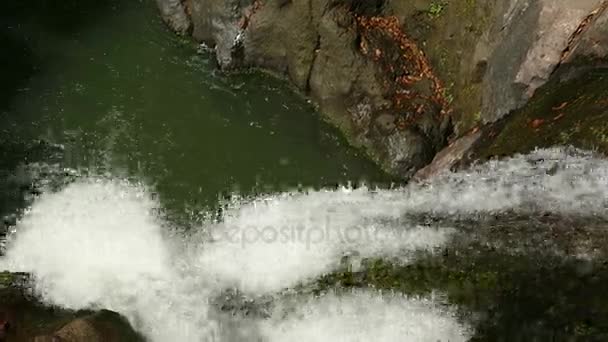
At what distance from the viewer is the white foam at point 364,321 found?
17.4 feet

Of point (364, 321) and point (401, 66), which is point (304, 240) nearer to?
point (364, 321)

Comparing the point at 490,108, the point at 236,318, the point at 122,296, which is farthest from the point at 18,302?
the point at 490,108

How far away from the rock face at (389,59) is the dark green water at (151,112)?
0.40 meters

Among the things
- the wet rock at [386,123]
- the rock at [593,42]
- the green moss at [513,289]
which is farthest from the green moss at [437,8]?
the green moss at [513,289]

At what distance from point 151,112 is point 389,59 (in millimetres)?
A: 3390

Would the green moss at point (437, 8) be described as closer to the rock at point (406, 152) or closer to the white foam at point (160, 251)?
the rock at point (406, 152)

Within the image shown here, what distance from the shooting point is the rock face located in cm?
862

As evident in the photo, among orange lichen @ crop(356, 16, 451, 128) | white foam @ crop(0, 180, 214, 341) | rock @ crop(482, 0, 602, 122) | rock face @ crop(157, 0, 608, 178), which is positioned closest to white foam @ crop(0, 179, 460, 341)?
white foam @ crop(0, 180, 214, 341)

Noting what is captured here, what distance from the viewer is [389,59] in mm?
8836

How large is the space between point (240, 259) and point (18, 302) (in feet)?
7.13

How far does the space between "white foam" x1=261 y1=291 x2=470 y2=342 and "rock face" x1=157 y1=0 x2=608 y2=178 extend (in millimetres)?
3296

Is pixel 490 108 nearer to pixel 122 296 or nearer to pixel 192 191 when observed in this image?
pixel 192 191

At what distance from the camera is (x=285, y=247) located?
676cm

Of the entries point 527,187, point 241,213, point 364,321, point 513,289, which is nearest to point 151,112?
point 241,213
